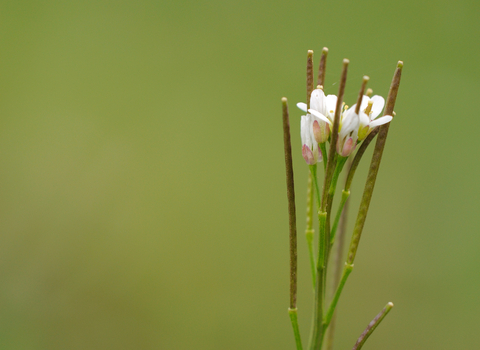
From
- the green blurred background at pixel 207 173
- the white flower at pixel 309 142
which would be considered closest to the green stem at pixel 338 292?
the white flower at pixel 309 142

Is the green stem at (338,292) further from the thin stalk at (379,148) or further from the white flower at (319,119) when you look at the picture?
the white flower at (319,119)

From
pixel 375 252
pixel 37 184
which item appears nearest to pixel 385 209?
pixel 375 252

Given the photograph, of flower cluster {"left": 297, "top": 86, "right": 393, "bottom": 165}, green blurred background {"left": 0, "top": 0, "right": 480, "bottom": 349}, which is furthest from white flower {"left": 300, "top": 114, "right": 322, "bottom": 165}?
green blurred background {"left": 0, "top": 0, "right": 480, "bottom": 349}

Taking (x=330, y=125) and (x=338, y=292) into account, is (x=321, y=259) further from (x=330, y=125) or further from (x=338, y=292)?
(x=330, y=125)

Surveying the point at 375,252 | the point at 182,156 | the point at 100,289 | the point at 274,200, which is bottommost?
the point at 100,289

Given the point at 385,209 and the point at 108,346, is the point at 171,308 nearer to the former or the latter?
the point at 108,346

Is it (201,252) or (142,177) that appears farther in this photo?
(142,177)
